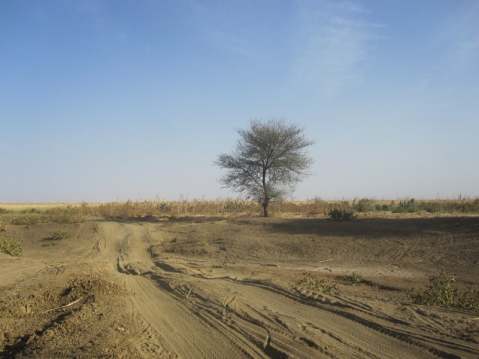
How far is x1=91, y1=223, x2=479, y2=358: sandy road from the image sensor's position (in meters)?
6.95

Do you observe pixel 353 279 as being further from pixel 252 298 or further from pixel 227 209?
pixel 227 209

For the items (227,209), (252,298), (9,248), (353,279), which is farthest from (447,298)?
(227,209)

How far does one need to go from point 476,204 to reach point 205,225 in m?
22.5

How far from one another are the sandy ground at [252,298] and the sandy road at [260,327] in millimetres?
23

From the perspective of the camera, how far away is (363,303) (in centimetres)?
990

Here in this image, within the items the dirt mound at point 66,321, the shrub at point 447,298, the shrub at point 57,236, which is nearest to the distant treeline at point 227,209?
the shrub at point 57,236

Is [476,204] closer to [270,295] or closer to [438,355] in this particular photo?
[270,295]

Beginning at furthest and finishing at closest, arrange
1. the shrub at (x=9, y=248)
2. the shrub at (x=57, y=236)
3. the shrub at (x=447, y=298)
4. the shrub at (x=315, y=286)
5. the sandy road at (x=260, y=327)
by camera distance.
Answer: the shrub at (x=57, y=236) < the shrub at (x=9, y=248) < the shrub at (x=315, y=286) < the shrub at (x=447, y=298) < the sandy road at (x=260, y=327)

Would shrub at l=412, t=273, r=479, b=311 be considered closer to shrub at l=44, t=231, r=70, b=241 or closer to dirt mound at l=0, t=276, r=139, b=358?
dirt mound at l=0, t=276, r=139, b=358

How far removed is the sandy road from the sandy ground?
2cm

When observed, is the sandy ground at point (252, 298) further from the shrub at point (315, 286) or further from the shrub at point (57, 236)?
the shrub at point (57, 236)

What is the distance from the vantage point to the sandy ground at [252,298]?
7262mm

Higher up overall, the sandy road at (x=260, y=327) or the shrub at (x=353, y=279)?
the shrub at (x=353, y=279)

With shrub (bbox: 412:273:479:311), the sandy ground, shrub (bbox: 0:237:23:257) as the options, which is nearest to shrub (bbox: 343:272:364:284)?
the sandy ground
